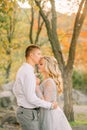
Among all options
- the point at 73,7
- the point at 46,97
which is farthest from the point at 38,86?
the point at 73,7

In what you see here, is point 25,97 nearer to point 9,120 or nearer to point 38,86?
point 38,86

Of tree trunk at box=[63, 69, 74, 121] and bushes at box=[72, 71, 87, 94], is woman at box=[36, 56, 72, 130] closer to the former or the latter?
tree trunk at box=[63, 69, 74, 121]

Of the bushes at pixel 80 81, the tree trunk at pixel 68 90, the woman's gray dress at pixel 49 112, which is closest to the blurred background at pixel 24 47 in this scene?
the bushes at pixel 80 81

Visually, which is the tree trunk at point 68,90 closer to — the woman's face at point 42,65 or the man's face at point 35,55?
the woman's face at point 42,65

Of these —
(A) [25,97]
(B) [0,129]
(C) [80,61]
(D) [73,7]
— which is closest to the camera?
(A) [25,97]

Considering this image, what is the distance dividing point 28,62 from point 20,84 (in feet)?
1.14

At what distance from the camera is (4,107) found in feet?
86.6

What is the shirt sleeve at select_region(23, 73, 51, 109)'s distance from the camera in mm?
→ 6000

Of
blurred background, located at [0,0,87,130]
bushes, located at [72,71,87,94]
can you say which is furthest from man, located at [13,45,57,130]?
bushes, located at [72,71,87,94]

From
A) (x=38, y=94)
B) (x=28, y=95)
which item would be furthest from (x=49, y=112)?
(x=28, y=95)

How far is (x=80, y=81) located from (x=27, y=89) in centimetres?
2859

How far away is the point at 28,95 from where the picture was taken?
6.00 m

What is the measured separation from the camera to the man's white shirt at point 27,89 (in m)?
6.01

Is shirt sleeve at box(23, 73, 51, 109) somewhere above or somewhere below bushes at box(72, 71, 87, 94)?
above
